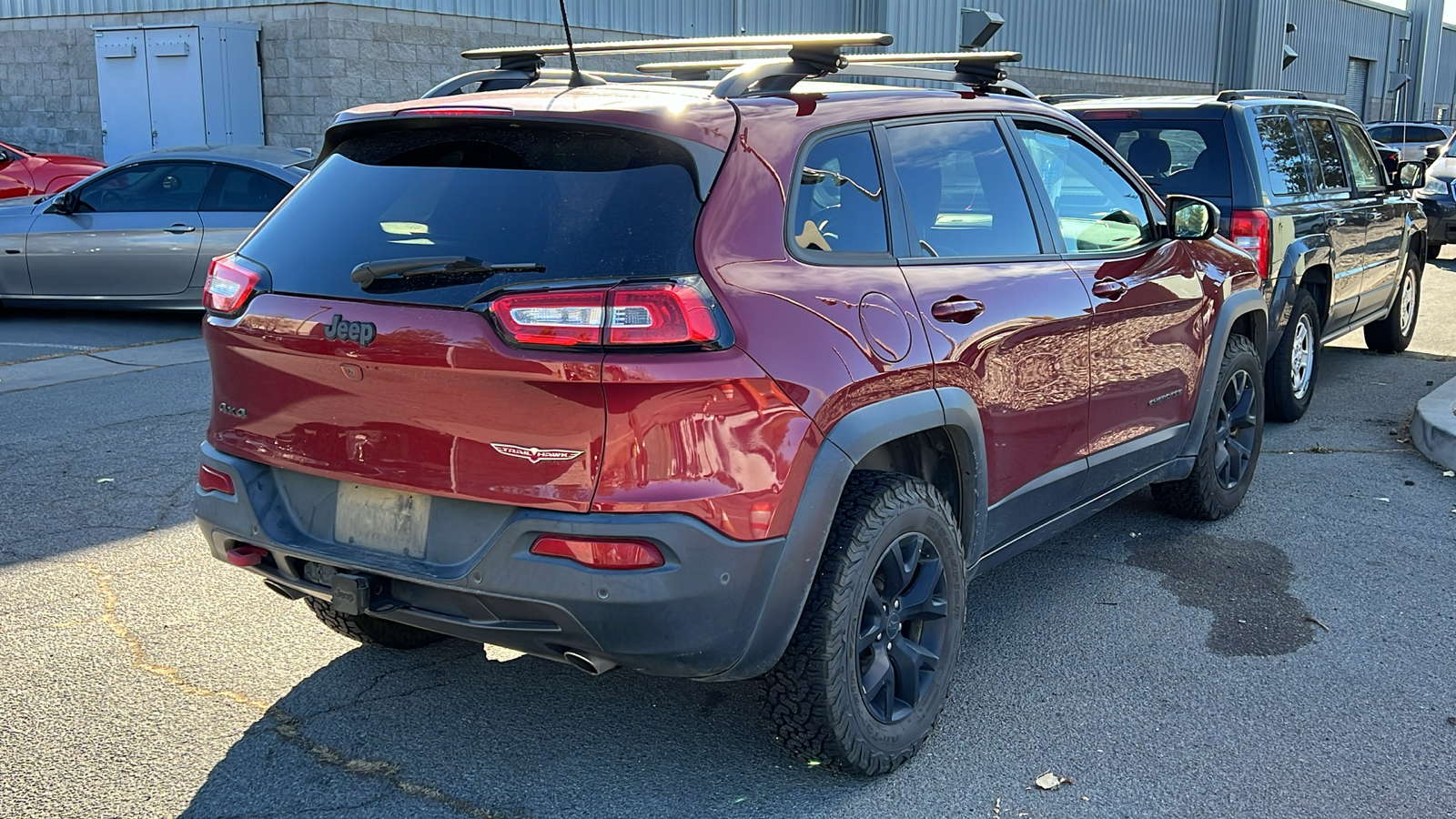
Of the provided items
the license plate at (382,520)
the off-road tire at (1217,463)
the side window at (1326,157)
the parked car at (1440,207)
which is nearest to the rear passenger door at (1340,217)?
the side window at (1326,157)

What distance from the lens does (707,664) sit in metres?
2.99

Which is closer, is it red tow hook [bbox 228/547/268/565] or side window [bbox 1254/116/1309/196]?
red tow hook [bbox 228/547/268/565]

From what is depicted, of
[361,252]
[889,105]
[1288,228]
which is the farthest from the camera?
[1288,228]

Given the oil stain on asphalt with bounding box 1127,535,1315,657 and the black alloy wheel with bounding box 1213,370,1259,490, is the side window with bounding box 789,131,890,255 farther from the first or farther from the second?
the black alloy wheel with bounding box 1213,370,1259,490

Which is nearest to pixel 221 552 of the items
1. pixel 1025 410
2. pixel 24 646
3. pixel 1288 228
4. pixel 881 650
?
pixel 24 646

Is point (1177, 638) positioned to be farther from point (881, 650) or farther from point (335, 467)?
point (335, 467)

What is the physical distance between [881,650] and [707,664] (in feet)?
2.02

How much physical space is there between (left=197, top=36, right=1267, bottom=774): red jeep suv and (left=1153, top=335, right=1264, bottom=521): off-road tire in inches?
68.4

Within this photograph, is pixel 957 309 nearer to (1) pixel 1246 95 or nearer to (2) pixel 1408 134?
(1) pixel 1246 95

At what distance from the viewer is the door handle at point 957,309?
352cm

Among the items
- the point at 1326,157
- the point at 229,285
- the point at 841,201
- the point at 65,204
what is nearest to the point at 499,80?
the point at 229,285

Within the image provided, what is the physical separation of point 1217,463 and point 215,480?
3974 mm

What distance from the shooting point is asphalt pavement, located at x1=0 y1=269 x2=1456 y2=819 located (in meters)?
3.28

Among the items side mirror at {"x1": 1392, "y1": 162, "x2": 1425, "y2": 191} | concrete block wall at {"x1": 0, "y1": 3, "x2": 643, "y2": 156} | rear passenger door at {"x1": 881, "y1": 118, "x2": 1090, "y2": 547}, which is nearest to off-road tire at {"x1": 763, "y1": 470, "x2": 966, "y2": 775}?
rear passenger door at {"x1": 881, "y1": 118, "x2": 1090, "y2": 547}
